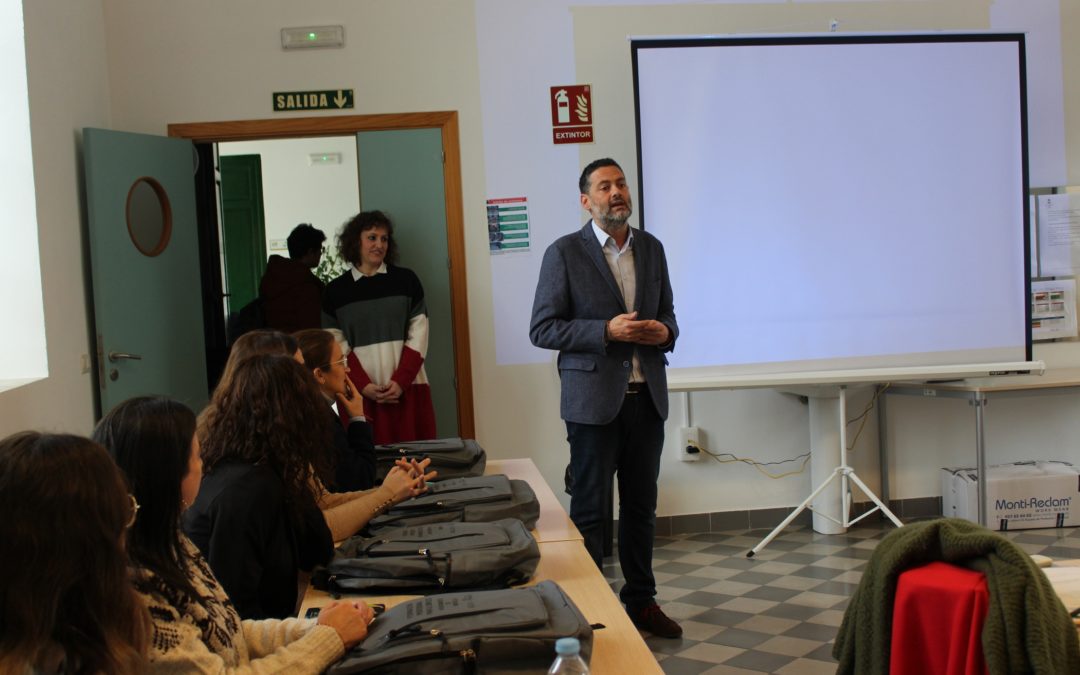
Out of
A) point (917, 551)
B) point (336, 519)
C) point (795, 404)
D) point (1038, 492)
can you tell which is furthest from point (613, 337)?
point (1038, 492)

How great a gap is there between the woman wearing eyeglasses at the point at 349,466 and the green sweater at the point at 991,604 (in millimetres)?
1236

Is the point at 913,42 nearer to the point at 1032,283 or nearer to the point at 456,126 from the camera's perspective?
the point at 1032,283

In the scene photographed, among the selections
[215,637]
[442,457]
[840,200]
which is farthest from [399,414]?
[215,637]

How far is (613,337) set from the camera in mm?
3557

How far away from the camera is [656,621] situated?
12.3ft

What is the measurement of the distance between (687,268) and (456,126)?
1.38 m

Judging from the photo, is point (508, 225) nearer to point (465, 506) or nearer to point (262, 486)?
point (465, 506)

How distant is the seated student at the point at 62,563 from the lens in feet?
3.95

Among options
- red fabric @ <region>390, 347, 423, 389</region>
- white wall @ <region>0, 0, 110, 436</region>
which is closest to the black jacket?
white wall @ <region>0, 0, 110, 436</region>

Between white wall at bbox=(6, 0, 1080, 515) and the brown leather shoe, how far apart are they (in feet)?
5.56

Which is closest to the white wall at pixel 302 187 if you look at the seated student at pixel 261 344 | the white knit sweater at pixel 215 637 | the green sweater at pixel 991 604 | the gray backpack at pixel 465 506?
the seated student at pixel 261 344

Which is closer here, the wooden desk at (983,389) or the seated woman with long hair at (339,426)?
the seated woman with long hair at (339,426)

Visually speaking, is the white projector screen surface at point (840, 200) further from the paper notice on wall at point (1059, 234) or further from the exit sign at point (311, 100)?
the exit sign at point (311, 100)

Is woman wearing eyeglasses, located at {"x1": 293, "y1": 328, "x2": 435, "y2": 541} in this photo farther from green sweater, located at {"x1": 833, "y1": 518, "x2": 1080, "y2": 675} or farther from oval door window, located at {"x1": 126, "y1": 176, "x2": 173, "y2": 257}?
oval door window, located at {"x1": 126, "y1": 176, "x2": 173, "y2": 257}
